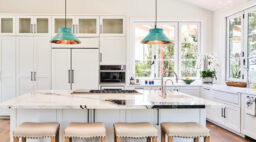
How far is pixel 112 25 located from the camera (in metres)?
4.77

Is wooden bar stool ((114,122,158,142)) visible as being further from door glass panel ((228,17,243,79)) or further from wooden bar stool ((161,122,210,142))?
door glass panel ((228,17,243,79))

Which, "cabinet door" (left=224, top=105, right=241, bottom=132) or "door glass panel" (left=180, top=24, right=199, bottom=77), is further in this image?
"door glass panel" (left=180, top=24, right=199, bottom=77)

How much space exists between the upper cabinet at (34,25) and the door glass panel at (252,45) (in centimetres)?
436

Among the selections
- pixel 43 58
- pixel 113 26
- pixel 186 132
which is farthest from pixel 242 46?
pixel 43 58

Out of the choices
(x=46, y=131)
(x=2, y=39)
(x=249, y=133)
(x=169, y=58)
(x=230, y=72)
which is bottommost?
(x=249, y=133)

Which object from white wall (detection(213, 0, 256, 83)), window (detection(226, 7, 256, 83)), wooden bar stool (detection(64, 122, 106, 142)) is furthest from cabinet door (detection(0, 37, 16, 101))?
window (detection(226, 7, 256, 83))

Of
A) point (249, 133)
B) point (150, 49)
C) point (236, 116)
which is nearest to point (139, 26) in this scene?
point (150, 49)

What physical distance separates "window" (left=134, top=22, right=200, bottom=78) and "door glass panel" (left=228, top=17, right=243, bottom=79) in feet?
2.92

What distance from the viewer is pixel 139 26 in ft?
17.3

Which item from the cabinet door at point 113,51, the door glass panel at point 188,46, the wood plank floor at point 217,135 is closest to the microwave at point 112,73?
the cabinet door at point 113,51

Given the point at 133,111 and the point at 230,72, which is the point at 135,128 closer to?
the point at 133,111

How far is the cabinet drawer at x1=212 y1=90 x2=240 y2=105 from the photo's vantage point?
3518 millimetres

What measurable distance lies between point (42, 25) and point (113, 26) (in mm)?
1701

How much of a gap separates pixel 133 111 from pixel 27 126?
1169 mm
